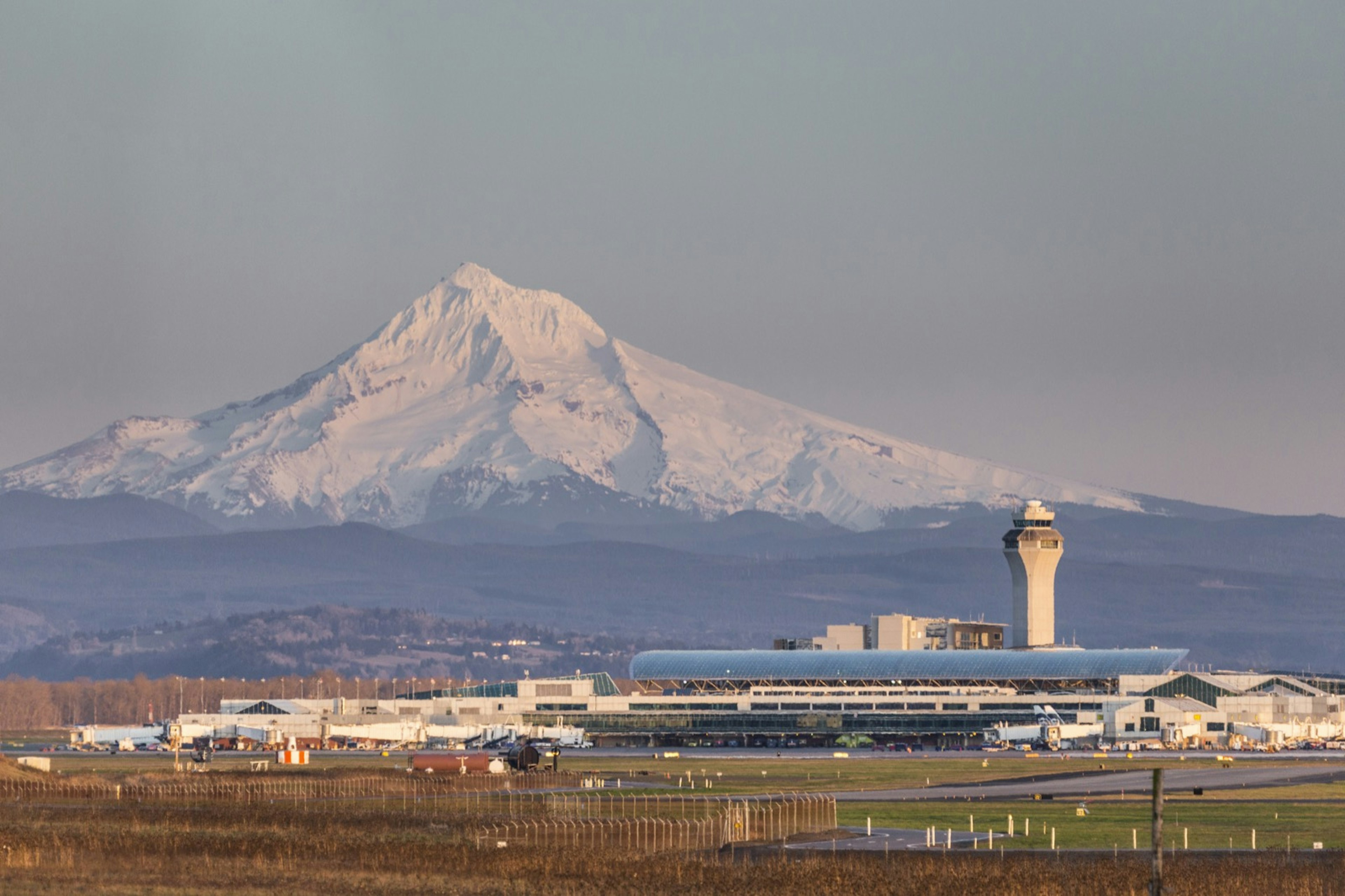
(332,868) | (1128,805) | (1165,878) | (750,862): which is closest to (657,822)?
(750,862)

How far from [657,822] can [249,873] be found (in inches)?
851

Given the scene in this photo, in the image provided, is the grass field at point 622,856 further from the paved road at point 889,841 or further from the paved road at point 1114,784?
the paved road at point 1114,784

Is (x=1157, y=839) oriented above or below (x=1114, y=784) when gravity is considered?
above

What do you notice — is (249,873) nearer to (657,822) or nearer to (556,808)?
(657,822)

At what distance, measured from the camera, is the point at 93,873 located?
279 feet

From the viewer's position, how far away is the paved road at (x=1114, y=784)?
448 feet

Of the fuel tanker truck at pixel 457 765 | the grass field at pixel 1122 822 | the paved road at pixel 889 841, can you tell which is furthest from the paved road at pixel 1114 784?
the fuel tanker truck at pixel 457 765

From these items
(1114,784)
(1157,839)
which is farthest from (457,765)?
(1157,839)

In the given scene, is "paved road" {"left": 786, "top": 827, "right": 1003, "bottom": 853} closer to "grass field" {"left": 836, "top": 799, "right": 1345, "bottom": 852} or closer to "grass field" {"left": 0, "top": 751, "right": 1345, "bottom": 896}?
"grass field" {"left": 836, "top": 799, "right": 1345, "bottom": 852}

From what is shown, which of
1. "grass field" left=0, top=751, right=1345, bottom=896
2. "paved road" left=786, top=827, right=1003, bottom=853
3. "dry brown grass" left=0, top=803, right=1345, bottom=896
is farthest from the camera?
"paved road" left=786, top=827, right=1003, bottom=853

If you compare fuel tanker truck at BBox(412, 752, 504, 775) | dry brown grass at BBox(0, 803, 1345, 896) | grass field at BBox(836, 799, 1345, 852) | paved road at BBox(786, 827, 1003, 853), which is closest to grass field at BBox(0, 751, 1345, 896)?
dry brown grass at BBox(0, 803, 1345, 896)

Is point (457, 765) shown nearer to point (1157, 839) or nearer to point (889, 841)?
point (889, 841)

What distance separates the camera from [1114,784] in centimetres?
14775

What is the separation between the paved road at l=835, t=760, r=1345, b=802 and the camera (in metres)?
137
